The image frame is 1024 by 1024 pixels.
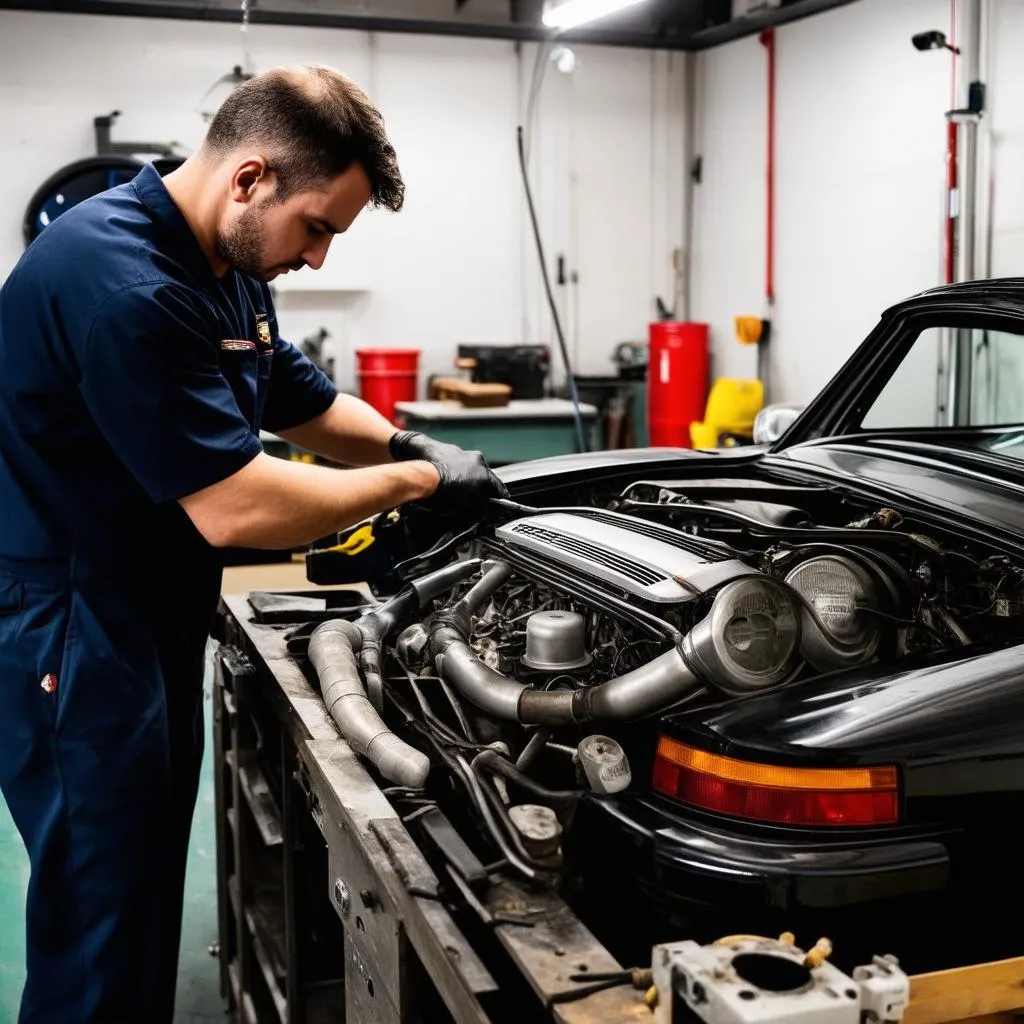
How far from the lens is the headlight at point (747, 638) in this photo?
1765mm

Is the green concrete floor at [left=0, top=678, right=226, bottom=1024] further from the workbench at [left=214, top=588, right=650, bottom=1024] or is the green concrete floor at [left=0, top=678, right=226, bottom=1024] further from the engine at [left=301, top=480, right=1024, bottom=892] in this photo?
the engine at [left=301, top=480, right=1024, bottom=892]

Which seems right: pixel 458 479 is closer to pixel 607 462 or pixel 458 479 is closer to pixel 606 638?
pixel 606 638

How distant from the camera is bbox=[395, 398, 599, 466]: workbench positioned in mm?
6590

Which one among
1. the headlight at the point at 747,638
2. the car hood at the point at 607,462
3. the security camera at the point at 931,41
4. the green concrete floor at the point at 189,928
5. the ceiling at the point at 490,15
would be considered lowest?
the green concrete floor at the point at 189,928

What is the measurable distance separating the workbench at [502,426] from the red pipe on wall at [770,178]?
128cm

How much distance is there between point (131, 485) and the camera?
1885mm

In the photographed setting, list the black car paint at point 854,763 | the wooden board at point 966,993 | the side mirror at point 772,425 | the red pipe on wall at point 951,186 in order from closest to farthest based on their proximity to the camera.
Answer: the wooden board at point 966,993 → the black car paint at point 854,763 → the side mirror at point 772,425 → the red pipe on wall at point 951,186

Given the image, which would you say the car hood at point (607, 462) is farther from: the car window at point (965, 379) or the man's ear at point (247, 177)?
the car window at point (965, 379)

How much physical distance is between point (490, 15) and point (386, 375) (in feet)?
7.86

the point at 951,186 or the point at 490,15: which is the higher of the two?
the point at 490,15

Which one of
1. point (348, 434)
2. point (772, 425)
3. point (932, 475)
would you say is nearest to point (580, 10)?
point (772, 425)

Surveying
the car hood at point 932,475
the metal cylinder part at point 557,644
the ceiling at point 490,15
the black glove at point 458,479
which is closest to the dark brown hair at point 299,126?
the black glove at point 458,479

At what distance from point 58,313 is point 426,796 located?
2.91 feet

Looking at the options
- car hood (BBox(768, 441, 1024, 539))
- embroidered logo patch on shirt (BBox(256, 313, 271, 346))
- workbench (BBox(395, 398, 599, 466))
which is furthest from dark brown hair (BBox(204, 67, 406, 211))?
workbench (BBox(395, 398, 599, 466))
